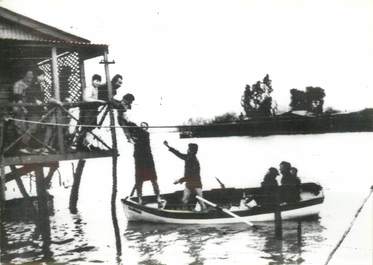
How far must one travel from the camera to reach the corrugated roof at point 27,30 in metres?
10.6

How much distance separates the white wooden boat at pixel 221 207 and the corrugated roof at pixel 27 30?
535 centimetres

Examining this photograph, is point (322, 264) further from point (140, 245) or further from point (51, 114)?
point (51, 114)

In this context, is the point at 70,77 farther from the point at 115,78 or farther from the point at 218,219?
the point at 218,219

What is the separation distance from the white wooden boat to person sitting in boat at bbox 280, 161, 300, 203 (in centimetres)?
21

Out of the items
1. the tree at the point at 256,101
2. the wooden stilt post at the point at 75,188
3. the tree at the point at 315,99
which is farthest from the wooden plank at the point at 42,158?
the tree at the point at 256,101

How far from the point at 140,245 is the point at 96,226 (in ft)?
11.0

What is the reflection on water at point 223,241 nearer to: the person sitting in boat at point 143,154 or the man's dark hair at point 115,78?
the person sitting in boat at point 143,154

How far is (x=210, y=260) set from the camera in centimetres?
1116

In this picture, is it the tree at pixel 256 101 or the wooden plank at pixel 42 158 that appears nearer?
the wooden plank at pixel 42 158

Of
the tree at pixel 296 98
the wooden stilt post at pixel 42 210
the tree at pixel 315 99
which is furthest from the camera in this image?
the tree at pixel 296 98

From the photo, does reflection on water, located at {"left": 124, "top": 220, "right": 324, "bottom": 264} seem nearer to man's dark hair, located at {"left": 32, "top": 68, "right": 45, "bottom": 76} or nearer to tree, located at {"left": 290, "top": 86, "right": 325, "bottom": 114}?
man's dark hair, located at {"left": 32, "top": 68, "right": 45, "bottom": 76}

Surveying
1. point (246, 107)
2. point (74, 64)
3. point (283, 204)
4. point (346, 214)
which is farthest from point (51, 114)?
point (246, 107)

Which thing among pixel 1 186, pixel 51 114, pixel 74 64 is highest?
pixel 74 64

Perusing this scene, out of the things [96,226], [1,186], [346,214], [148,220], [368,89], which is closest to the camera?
[368,89]
